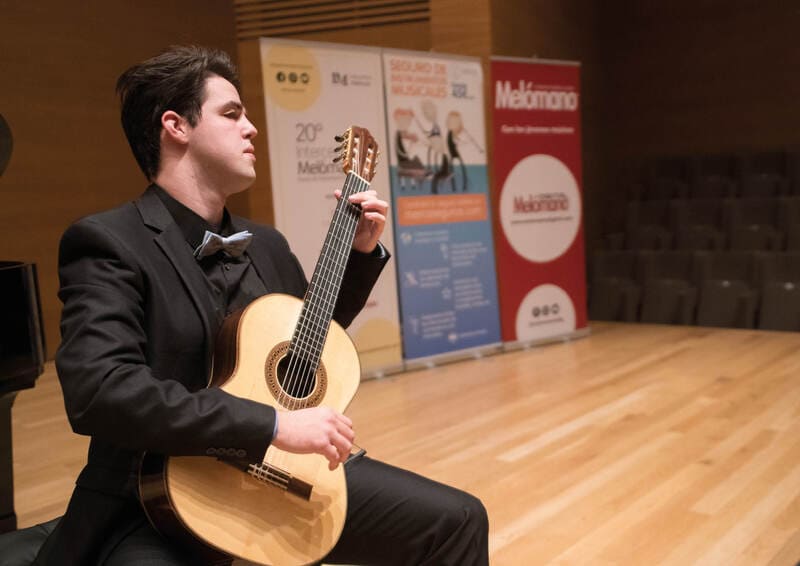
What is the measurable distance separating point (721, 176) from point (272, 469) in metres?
6.63

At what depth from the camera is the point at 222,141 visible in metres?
1.50

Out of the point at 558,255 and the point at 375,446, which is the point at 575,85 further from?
the point at 375,446

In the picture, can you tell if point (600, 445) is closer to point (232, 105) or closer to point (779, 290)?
point (232, 105)

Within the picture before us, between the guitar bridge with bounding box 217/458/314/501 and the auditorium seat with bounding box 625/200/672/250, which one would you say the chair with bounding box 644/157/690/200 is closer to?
the auditorium seat with bounding box 625/200/672/250

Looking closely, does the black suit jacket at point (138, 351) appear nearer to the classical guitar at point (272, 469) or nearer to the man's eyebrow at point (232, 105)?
the classical guitar at point (272, 469)

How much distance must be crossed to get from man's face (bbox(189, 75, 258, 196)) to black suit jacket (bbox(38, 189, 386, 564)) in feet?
0.38

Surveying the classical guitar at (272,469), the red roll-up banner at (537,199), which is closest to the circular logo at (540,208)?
the red roll-up banner at (537,199)

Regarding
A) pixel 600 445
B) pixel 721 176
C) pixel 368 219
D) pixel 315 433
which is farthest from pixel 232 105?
pixel 721 176

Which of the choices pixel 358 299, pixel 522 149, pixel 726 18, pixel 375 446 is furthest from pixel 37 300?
pixel 726 18

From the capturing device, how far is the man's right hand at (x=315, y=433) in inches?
50.4

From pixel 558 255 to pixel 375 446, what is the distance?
2483mm

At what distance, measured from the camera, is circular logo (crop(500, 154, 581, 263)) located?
5305mm

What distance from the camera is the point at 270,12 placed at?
6766mm

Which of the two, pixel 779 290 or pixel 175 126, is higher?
pixel 175 126
